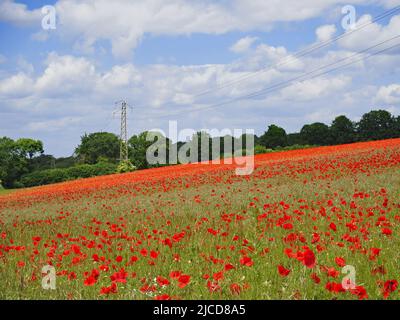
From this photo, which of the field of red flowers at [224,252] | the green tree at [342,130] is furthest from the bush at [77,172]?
the field of red flowers at [224,252]

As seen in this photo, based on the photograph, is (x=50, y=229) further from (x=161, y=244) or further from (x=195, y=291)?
(x=195, y=291)

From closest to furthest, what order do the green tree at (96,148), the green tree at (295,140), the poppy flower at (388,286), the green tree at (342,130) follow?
the poppy flower at (388,286), the green tree at (342,130), the green tree at (295,140), the green tree at (96,148)

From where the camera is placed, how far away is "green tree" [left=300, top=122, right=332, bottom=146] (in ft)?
286

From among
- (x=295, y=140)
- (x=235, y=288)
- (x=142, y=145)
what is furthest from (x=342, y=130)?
(x=235, y=288)

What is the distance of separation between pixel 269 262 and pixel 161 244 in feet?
7.35

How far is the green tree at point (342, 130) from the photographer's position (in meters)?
86.1

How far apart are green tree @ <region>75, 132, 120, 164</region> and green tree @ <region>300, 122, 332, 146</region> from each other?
33.8 m

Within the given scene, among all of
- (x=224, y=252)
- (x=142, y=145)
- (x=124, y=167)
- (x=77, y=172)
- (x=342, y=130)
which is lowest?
(x=224, y=252)

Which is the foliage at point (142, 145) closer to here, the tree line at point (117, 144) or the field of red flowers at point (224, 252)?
the tree line at point (117, 144)

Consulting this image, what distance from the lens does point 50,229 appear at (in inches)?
471

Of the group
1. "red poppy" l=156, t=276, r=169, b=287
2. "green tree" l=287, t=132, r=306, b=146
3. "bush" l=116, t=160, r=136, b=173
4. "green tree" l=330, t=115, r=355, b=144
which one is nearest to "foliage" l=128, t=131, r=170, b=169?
"bush" l=116, t=160, r=136, b=173

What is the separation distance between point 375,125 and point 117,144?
45.6m

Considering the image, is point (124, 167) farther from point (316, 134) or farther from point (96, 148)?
point (316, 134)

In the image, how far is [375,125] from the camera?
284 ft
